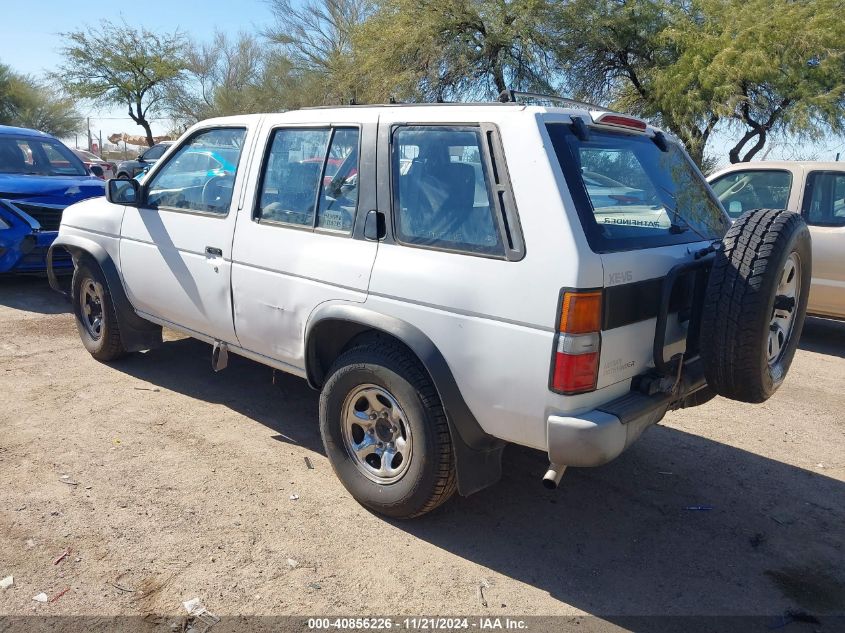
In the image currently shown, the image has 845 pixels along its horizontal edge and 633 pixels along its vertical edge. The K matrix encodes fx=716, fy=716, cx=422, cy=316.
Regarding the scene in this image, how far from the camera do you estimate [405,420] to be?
3348mm

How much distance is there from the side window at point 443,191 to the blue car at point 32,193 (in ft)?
17.1

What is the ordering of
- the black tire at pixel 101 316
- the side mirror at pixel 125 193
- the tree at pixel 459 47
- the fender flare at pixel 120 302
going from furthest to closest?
the tree at pixel 459 47, the black tire at pixel 101 316, the fender flare at pixel 120 302, the side mirror at pixel 125 193

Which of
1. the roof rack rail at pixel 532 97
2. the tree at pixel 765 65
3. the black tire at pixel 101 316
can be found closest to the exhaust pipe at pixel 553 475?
the roof rack rail at pixel 532 97

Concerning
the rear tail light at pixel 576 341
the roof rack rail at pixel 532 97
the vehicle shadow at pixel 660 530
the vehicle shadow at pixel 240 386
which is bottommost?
the vehicle shadow at pixel 660 530

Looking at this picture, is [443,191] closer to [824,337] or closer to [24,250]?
[24,250]

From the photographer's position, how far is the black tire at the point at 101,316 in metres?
5.29

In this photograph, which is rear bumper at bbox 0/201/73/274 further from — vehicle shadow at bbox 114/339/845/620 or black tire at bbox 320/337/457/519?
black tire at bbox 320/337/457/519

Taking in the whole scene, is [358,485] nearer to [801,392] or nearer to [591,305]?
[591,305]

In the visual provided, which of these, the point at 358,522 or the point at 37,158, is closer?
the point at 358,522

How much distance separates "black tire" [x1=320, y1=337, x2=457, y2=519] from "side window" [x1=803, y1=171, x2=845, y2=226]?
5.43m

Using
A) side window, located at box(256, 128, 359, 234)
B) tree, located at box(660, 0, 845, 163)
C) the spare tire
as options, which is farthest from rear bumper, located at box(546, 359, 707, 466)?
tree, located at box(660, 0, 845, 163)

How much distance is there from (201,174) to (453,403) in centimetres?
257

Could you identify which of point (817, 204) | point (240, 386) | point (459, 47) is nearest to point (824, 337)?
point (817, 204)

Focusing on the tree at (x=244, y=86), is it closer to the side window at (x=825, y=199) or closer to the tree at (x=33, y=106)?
the tree at (x=33, y=106)
